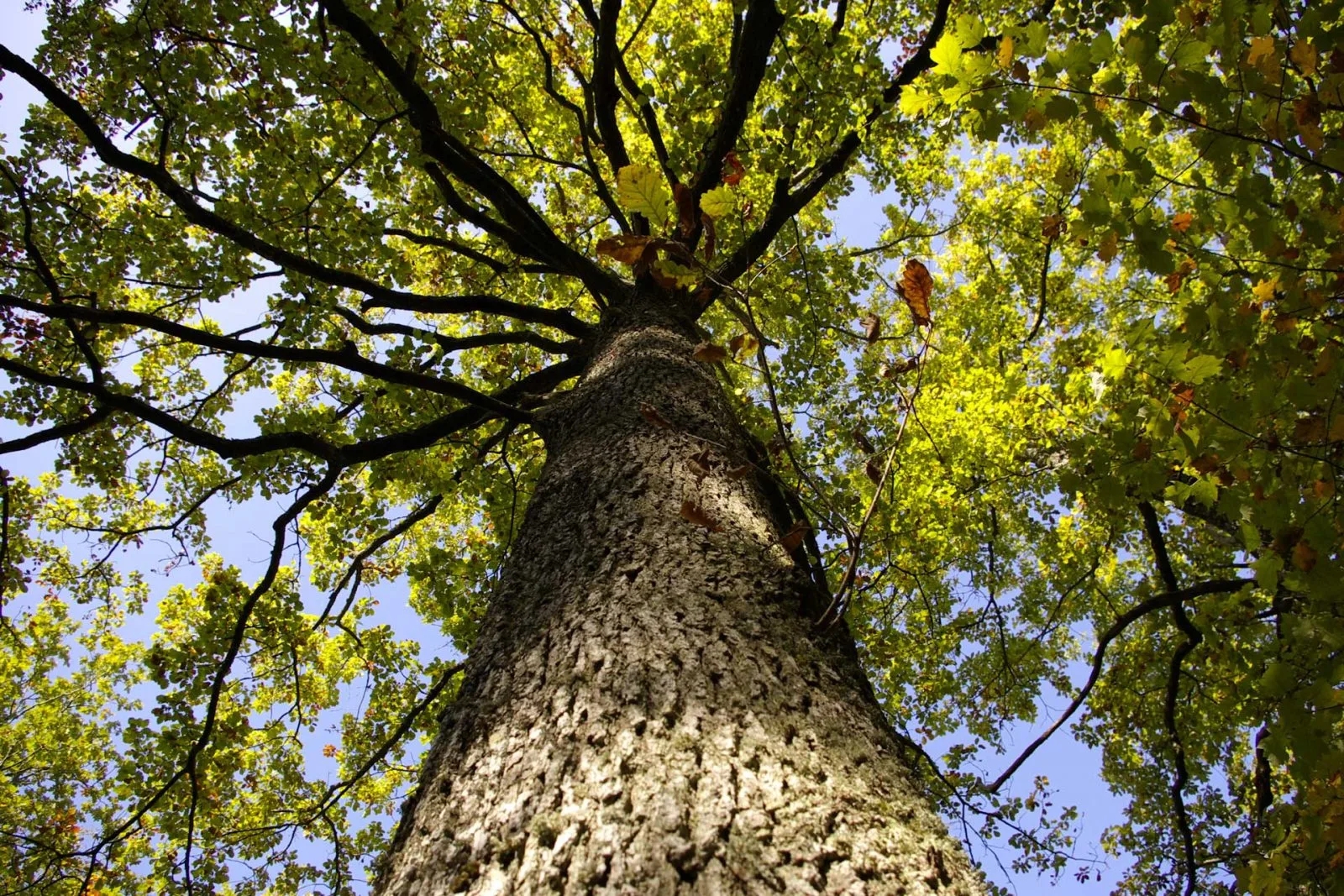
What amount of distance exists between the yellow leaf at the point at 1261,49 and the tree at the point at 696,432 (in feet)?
0.26

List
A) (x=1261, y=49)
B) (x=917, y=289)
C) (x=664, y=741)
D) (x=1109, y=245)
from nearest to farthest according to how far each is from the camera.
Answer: (x=664, y=741) < (x=917, y=289) < (x=1261, y=49) < (x=1109, y=245)

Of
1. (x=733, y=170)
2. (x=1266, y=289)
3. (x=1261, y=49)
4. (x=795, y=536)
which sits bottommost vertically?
(x=795, y=536)

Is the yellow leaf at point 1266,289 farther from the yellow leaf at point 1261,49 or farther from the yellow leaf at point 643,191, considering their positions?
the yellow leaf at point 643,191

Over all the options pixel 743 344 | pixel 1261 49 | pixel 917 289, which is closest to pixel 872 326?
pixel 917 289

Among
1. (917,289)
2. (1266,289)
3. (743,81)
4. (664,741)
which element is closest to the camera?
Answer: (664,741)

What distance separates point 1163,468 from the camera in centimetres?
216

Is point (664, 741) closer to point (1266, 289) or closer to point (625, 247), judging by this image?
point (625, 247)

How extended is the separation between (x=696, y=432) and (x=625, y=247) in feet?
3.12

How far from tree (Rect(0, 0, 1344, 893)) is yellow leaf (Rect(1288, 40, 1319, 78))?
2.7 inches

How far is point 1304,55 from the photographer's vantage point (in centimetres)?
164

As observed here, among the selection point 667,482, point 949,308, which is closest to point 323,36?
point 667,482

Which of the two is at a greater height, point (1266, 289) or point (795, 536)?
point (1266, 289)

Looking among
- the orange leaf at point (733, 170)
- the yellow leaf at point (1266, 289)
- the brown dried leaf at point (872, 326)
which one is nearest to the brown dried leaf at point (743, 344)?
the brown dried leaf at point (872, 326)

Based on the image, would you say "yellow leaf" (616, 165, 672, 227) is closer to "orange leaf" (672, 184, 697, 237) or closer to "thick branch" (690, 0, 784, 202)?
"orange leaf" (672, 184, 697, 237)
